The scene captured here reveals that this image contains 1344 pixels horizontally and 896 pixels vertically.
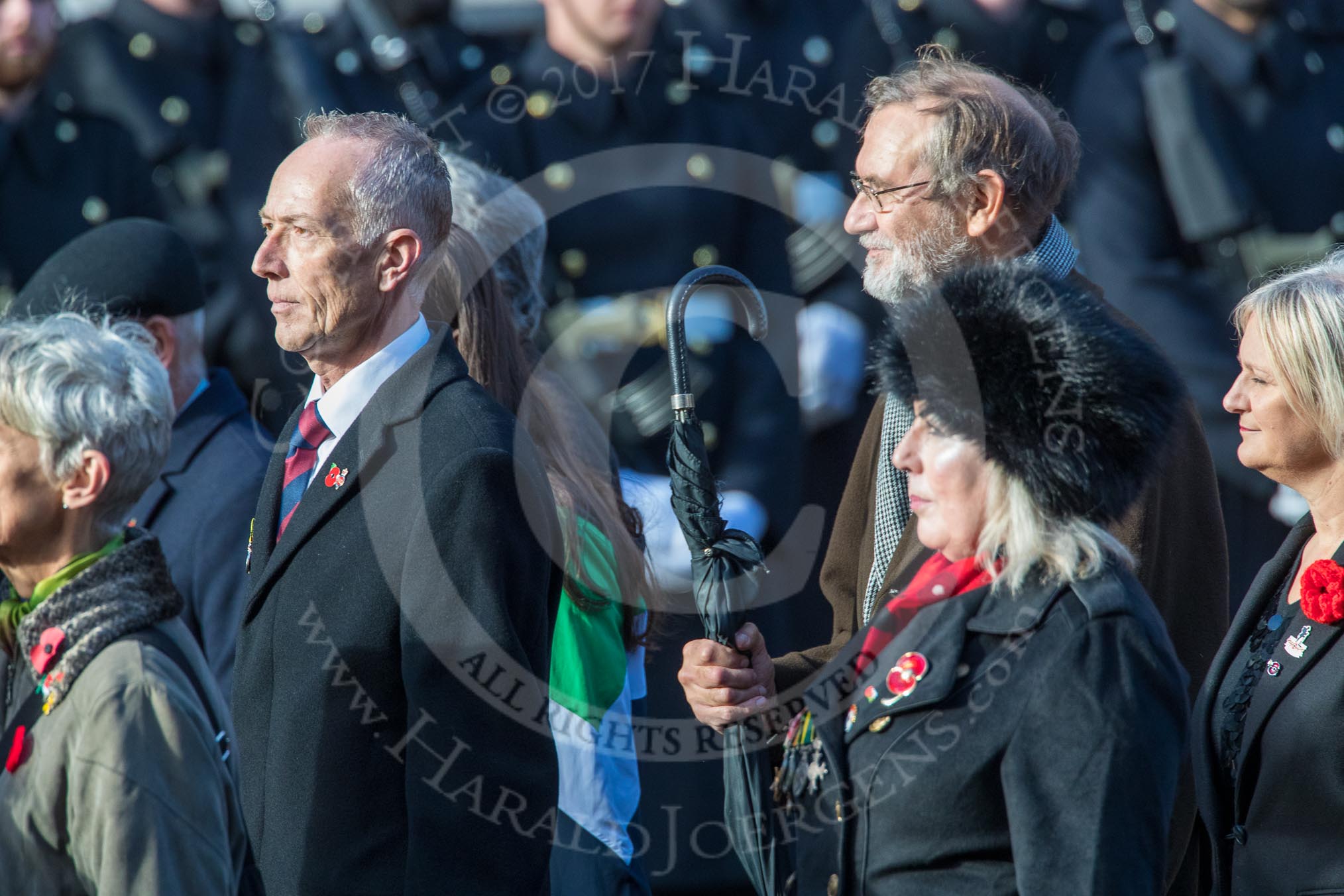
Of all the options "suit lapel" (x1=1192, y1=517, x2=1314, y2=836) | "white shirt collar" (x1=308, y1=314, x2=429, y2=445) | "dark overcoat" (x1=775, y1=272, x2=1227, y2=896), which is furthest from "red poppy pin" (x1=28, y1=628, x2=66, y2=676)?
"suit lapel" (x1=1192, y1=517, x2=1314, y2=836)

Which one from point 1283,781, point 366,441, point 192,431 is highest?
point 366,441

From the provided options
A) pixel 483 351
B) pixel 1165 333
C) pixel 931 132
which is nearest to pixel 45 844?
pixel 483 351

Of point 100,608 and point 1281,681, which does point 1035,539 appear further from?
point 100,608

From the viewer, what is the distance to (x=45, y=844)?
2.46 meters

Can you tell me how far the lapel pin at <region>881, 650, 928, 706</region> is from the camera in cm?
231

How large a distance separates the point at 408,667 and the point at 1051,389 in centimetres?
99

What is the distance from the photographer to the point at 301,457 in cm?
283

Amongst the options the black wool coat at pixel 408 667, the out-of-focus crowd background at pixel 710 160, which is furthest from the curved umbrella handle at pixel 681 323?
the out-of-focus crowd background at pixel 710 160

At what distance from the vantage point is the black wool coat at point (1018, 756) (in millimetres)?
2084

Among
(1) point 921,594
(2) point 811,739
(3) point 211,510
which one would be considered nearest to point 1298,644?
(1) point 921,594

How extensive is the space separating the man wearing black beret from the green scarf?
0.60 m

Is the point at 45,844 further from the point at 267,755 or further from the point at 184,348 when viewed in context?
the point at 184,348

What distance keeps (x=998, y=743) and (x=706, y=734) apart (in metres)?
2.54

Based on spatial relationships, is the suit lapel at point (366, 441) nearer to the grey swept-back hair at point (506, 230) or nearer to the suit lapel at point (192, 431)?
the grey swept-back hair at point (506, 230)
